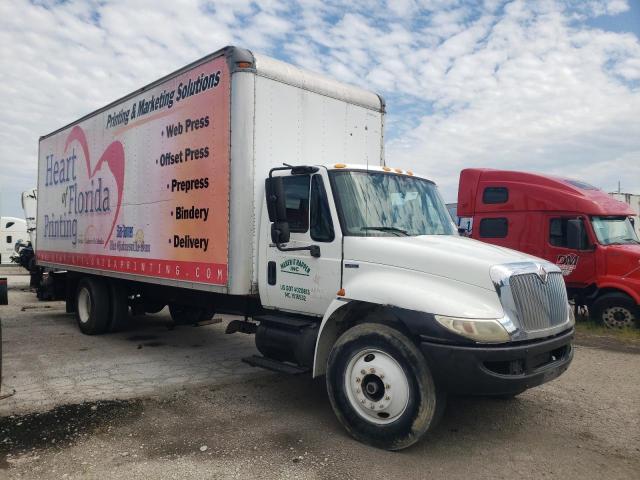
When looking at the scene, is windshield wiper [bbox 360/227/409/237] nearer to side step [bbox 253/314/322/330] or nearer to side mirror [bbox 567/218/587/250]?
side step [bbox 253/314/322/330]

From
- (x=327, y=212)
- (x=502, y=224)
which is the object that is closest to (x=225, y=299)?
(x=327, y=212)

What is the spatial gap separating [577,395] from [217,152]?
5007mm

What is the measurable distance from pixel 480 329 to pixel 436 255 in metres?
0.73

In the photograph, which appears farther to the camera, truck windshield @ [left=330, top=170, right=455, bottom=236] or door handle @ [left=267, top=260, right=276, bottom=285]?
door handle @ [left=267, top=260, right=276, bottom=285]

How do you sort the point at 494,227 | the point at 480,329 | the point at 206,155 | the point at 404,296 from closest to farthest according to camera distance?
1. the point at 480,329
2. the point at 404,296
3. the point at 206,155
4. the point at 494,227

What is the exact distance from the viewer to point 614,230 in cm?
974

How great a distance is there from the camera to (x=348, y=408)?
4.33 m

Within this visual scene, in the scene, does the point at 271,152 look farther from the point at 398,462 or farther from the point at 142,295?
the point at 142,295

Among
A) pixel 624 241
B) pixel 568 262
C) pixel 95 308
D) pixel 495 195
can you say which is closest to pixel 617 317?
pixel 568 262

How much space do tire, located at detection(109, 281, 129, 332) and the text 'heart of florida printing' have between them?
0.94 metres

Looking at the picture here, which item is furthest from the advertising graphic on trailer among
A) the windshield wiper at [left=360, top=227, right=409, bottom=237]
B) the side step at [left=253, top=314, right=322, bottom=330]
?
the windshield wiper at [left=360, top=227, right=409, bottom=237]

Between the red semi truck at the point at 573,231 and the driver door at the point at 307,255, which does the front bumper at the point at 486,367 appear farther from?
the red semi truck at the point at 573,231

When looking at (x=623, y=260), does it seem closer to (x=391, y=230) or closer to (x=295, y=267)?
(x=391, y=230)

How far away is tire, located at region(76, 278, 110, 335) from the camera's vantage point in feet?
28.6
